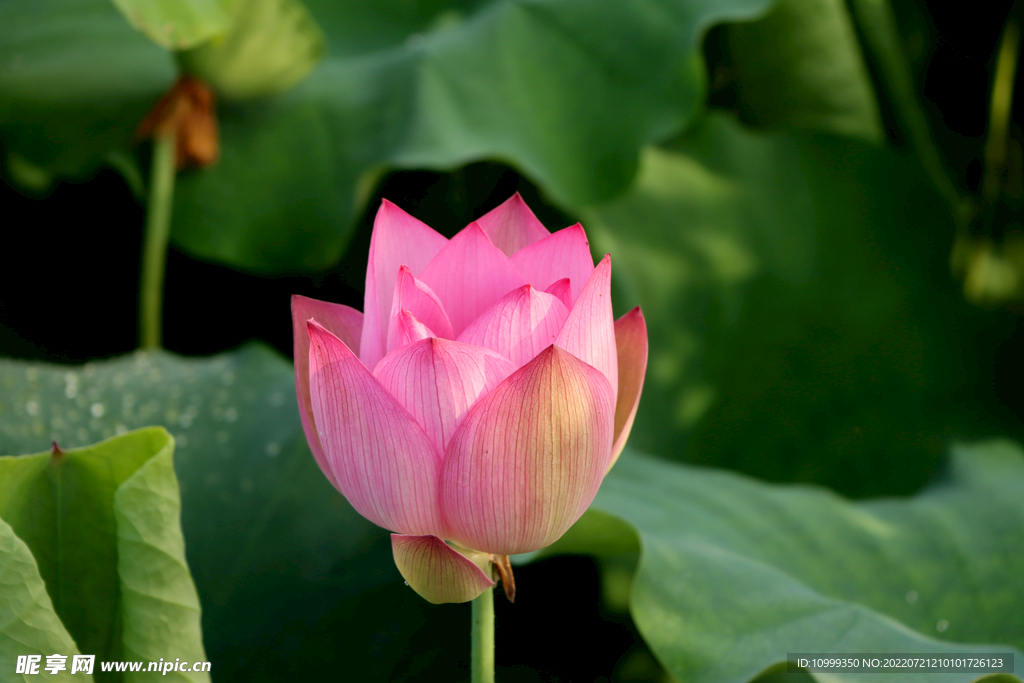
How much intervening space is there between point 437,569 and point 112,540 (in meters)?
0.18

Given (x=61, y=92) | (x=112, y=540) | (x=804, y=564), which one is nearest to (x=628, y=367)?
(x=112, y=540)

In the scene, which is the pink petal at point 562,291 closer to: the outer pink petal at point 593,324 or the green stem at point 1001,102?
the outer pink petal at point 593,324

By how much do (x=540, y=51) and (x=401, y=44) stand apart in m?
0.17

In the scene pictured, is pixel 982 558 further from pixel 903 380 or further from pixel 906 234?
pixel 906 234

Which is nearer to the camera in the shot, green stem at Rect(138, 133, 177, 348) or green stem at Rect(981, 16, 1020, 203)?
green stem at Rect(138, 133, 177, 348)

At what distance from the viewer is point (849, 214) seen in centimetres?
96

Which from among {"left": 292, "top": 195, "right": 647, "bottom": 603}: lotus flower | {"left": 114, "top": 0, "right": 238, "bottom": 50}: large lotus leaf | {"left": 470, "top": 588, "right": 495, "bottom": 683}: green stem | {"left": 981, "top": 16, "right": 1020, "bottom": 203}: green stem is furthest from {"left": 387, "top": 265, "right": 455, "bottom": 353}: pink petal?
{"left": 981, "top": 16, "right": 1020, "bottom": 203}: green stem

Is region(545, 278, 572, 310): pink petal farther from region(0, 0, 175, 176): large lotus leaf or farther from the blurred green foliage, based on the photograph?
region(0, 0, 175, 176): large lotus leaf

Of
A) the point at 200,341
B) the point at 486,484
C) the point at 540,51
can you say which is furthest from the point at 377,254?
the point at 200,341

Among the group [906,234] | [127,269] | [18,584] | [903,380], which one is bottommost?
[903,380]

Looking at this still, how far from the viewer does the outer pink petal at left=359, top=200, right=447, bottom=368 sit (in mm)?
329

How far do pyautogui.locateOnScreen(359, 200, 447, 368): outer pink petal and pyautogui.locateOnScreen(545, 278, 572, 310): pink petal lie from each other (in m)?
0.06

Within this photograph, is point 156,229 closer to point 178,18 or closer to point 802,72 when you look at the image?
point 178,18

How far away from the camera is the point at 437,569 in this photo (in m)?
0.29
